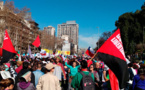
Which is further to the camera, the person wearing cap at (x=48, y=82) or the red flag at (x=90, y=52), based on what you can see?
the red flag at (x=90, y=52)

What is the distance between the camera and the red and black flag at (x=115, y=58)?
377 cm

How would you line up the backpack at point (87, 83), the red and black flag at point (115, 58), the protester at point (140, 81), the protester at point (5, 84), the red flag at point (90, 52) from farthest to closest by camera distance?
the red flag at point (90, 52) → the protester at point (140, 81) → the backpack at point (87, 83) → the red and black flag at point (115, 58) → the protester at point (5, 84)

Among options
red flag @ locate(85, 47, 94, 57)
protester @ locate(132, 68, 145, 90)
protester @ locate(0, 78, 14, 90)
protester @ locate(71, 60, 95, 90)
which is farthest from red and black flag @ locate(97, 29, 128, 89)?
red flag @ locate(85, 47, 94, 57)

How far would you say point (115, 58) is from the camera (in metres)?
3.93

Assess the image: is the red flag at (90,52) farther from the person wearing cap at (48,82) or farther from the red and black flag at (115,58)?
the person wearing cap at (48,82)

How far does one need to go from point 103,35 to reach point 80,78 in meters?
54.9

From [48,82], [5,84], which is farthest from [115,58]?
[5,84]

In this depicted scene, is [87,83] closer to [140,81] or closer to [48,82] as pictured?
[48,82]

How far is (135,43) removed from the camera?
135 feet

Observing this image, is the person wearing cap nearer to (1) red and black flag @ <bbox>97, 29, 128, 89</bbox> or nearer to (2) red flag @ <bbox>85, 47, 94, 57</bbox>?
(1) red and black flag @ <bbox>97, 29, 128, 89</bbox>

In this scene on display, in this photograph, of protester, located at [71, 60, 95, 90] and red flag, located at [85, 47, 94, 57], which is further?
red flag, located at [85, 47, 94, 57]

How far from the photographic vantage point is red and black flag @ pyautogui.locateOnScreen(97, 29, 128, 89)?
12.4 feet

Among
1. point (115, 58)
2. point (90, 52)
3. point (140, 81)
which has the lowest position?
point (140, 81)

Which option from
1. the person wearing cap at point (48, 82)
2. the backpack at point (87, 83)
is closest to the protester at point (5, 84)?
the person wearing cap at point (48, 82)
